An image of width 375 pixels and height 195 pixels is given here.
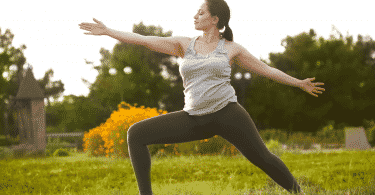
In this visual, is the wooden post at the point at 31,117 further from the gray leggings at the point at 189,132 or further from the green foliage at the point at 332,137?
the green foliage at the point at 332,137

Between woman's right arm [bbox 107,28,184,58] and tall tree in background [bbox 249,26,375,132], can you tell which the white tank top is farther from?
tall tree in background [bbox 249,26,375,132]

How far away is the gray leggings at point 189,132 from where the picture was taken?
2770 mm

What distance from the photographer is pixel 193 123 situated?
278 cm

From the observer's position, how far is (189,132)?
110 inches

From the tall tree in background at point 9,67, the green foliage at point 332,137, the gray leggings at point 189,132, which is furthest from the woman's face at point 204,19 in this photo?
the tall tree in background at point 9,67

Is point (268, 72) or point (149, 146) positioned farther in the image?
point (149, 146)

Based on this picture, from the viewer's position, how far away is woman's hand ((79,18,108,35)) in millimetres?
2947

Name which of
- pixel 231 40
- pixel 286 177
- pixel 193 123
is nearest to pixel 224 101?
pixel 193 123

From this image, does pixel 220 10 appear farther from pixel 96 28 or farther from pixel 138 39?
pixel 96 28

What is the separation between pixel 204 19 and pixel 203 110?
85 cm

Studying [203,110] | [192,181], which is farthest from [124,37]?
[192,181]

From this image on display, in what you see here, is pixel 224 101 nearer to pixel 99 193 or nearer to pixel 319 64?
pixel 99 193

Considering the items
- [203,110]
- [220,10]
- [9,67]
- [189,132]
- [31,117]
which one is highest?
[9,67]

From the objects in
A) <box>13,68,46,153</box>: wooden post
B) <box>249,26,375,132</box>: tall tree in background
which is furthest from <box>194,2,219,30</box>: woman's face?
<box>249,26,375,132</box>: tall tree in background
